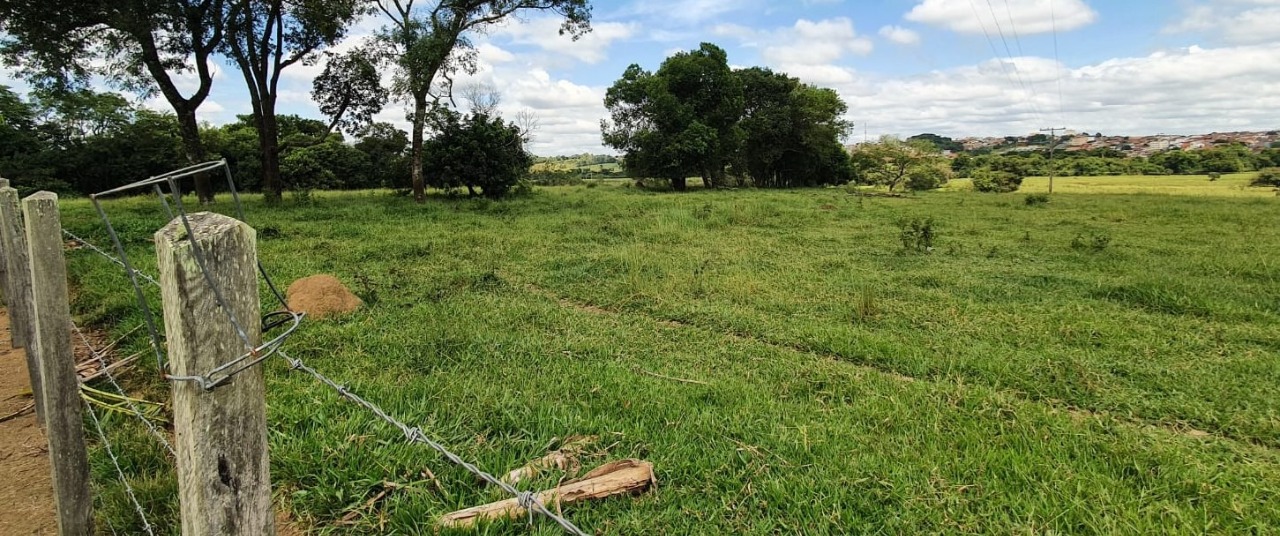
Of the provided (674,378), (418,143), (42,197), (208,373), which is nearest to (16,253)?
(42,197)

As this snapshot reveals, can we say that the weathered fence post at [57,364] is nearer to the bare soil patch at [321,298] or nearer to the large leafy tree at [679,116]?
the bare soil patch at [321,298]

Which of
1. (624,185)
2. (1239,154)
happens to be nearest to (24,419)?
(624,185)

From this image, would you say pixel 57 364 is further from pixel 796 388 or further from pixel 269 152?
pixel 269 152

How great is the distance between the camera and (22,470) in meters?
3.10

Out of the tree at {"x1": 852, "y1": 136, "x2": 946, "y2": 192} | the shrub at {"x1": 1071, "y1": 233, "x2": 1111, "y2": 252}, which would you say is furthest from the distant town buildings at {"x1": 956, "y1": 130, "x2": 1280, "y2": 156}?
the shrub at {"x1": 1071, "y1": 233, "x2": 1111, "y2": 252}

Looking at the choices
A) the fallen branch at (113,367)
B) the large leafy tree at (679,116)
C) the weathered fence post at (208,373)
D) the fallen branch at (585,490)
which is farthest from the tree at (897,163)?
the weathered fence post at (208,373)

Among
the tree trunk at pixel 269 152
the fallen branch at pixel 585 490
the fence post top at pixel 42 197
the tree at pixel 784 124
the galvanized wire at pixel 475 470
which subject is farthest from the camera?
the tree at pixel 784 124

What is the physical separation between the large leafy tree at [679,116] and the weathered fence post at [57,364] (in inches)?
1003

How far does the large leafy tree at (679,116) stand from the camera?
27391mm

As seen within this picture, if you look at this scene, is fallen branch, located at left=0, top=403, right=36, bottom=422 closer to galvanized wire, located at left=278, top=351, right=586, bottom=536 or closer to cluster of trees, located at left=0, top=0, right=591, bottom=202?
galvanized wire, located at left=278, top=351, right=586, bottom=536

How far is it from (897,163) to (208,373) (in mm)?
37968

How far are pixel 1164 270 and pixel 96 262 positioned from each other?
1411cm

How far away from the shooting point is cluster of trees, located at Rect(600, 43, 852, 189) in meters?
27.6

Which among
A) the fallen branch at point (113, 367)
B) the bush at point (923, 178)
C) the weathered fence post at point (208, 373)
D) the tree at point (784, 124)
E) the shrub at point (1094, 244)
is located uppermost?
the tree at point (784, 124)
